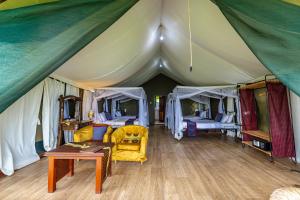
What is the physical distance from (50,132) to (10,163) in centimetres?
162

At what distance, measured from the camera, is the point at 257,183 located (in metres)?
3.32

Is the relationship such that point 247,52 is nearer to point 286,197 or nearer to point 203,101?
point 286,197

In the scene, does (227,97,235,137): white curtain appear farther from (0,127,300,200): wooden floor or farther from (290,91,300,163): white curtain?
(290,91,300,163): white curtain

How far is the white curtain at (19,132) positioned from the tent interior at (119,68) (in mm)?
22

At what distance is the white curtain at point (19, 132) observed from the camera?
376 cm

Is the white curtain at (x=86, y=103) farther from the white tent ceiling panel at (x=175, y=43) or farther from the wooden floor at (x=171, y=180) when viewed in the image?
the wooden floor at (x=171, y=180)

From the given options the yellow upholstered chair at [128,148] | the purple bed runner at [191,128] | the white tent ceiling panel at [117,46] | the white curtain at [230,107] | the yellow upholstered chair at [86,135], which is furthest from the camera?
the white curtain at [230,107]

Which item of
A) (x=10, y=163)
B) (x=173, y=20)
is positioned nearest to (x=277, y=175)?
(x=173, y=20)

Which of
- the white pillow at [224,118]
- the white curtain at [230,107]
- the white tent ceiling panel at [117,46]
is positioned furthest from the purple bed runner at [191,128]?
the white tent ceiling panel at [117,46]

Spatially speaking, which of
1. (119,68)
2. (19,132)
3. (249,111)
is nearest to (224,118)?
(249,111)

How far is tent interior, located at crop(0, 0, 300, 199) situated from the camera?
136 cm

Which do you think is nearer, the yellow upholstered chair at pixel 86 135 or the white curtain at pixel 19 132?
the white curtain at pixel 19 132

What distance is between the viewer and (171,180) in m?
3.46

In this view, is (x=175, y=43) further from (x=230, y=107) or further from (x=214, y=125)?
(x=230, y=107)
